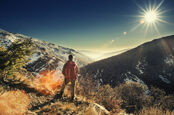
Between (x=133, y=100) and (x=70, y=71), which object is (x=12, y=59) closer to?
(x=70, y=71)

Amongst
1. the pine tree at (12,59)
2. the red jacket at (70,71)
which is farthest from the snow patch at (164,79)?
the pine tree at (12,59)

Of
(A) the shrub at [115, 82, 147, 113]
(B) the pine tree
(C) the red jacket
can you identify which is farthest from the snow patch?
(B) the pine tree

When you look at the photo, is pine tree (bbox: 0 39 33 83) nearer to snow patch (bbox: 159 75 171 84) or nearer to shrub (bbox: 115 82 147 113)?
shrub (bbox: 115 82 147 113)

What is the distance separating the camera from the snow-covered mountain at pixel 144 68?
281 feet

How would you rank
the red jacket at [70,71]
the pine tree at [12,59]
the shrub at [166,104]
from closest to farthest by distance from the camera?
the pine tree at [12,59] → the red jacket at [70,71] → the shrub at [166,104]

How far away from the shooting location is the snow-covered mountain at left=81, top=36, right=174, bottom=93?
281 feet

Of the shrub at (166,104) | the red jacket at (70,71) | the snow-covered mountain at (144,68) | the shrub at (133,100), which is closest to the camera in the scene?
the red jacket at (70,71)

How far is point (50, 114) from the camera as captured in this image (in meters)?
3.40

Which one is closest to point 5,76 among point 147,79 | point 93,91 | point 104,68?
point 93,91

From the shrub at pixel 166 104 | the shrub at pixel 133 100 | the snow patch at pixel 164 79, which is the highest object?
the snow patch at pixel 164 79

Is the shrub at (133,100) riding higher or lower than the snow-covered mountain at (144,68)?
lower

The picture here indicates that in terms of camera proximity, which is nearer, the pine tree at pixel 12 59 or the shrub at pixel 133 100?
the pine tree at pixel 12 59

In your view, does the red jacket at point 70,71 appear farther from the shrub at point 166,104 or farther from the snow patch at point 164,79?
the snow patch at point 164,79

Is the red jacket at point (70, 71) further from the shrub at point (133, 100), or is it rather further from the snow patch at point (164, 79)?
the snow patch at point (164, 79)
